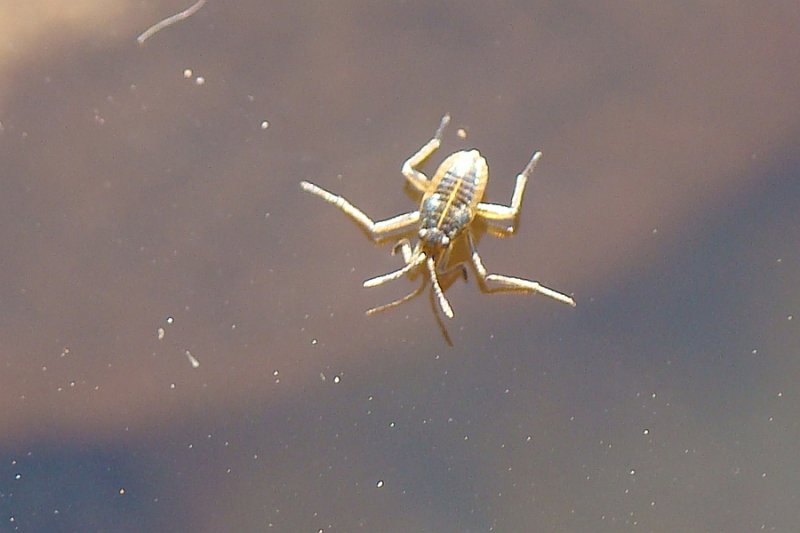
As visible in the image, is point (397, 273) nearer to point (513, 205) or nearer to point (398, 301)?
point (398, 301)

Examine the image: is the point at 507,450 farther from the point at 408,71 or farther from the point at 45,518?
the point at 45,518

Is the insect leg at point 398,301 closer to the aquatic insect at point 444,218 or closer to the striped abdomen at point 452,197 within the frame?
the aquatic insect at point 444,218

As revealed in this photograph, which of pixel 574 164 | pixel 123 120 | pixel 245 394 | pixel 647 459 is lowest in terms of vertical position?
pixel 647 459

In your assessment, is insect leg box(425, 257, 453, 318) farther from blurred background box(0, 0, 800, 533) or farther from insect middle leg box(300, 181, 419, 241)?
insect middle leg box(300, 181, 419, 241)

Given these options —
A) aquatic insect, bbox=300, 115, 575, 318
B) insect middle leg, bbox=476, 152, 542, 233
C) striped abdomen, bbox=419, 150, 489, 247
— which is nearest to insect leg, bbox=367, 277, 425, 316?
aquatic insect, bbox=300, 115, 575, 318

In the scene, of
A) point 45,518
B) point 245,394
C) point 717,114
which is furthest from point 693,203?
point 45,518

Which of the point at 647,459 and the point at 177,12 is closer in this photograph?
A: the point at 177,12
